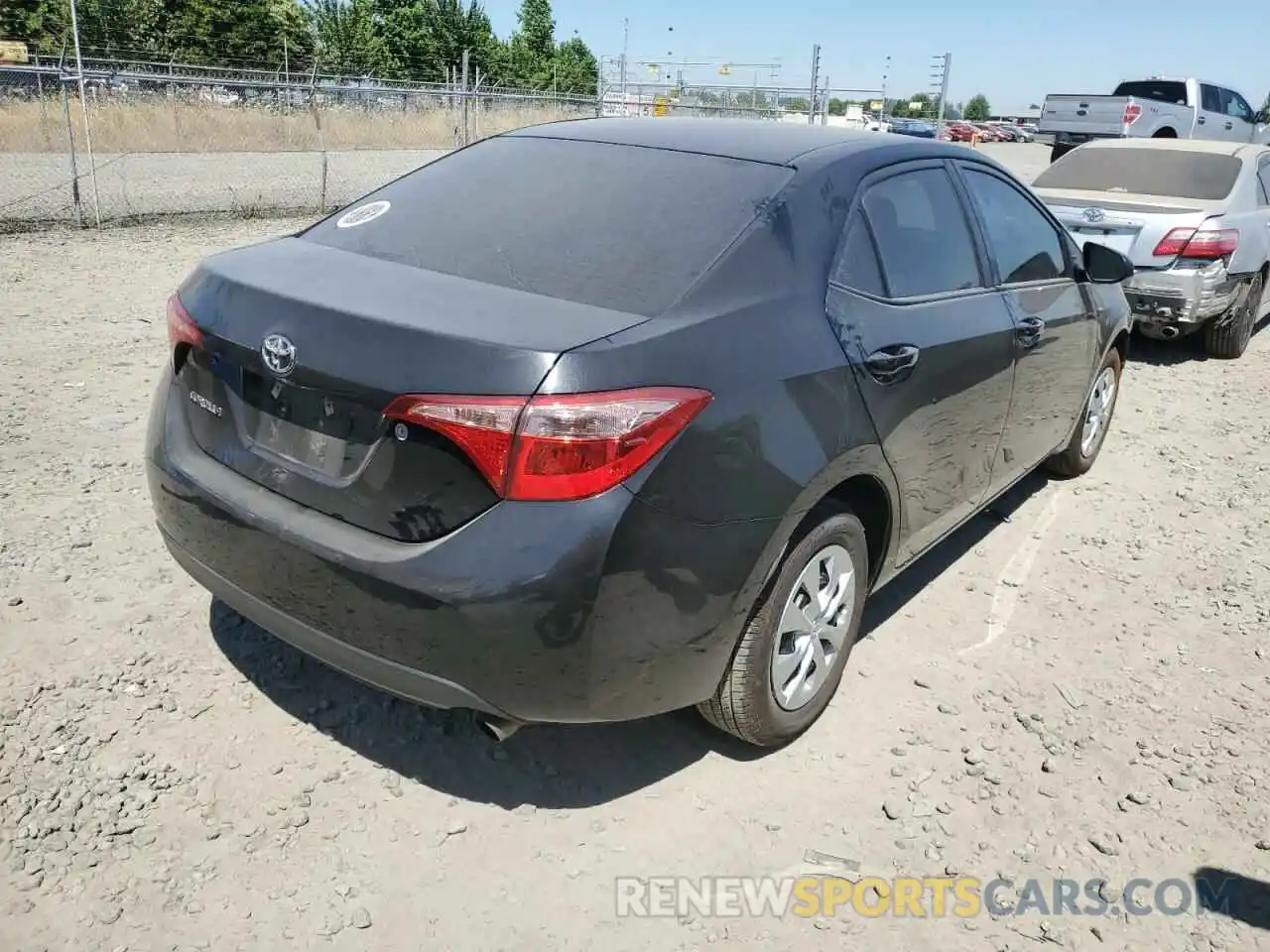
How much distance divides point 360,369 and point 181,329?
77 centimetres

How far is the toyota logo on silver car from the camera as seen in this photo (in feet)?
8.00

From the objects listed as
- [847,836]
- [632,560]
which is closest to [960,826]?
[847,836]

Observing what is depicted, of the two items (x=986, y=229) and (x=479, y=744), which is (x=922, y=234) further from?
(x=479, y=744)

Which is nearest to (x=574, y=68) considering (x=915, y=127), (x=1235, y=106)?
(x=915, y=127)

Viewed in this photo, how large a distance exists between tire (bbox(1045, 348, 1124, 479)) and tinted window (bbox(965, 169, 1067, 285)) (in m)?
0.87

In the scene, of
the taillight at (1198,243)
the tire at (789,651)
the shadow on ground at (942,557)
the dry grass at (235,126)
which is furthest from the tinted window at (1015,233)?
the dry grass at (235,126)

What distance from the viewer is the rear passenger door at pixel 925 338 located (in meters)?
2.98

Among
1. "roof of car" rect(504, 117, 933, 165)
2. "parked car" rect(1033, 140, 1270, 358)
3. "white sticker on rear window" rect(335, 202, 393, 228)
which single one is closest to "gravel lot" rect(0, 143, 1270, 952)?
"white sticker on rear window" rect(335, 202, 393, 228)

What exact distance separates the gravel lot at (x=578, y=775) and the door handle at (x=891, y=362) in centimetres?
109

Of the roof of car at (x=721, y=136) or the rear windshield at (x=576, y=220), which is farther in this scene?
the roof of car at (x=721, y=136)

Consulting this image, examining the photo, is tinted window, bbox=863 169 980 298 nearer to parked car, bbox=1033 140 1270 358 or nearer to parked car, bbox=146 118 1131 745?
parked car, bbox=146 118 1131 745

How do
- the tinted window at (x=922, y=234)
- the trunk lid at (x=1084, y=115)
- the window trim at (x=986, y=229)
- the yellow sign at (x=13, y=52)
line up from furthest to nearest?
the yellow sign at (x=13, y=52), the trunk lid at (x=1084, y=115), the window trim at (x=986, y=229), the tinted window at (x=922, y=234)

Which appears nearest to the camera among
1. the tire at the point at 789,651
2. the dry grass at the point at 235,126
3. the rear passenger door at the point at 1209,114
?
the tire at the point at 789,651

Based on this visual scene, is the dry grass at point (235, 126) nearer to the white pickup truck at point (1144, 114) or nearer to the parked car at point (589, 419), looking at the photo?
the white pickup truck at point (1144, 114)
